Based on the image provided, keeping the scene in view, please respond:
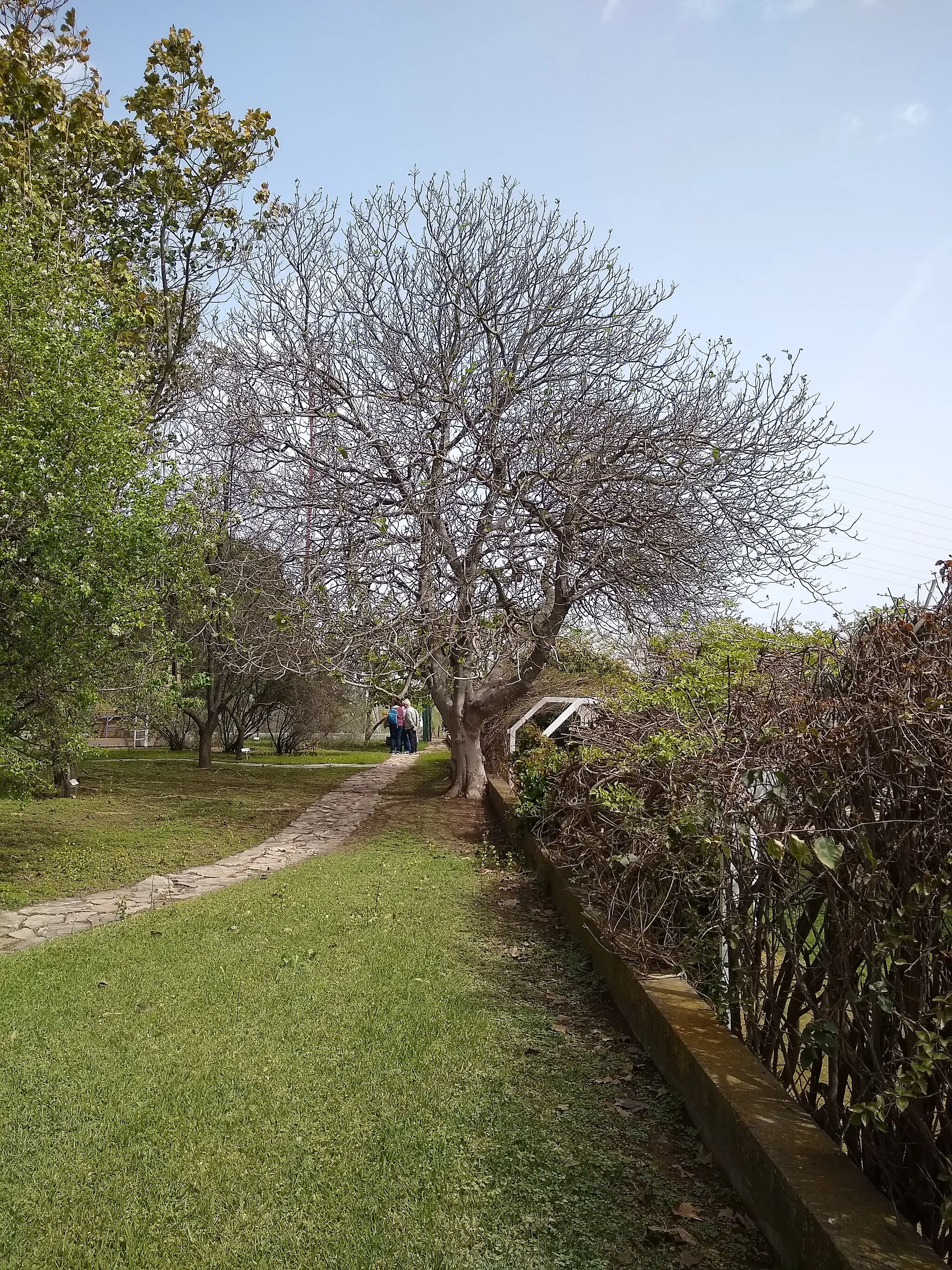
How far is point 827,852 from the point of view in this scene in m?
2.11

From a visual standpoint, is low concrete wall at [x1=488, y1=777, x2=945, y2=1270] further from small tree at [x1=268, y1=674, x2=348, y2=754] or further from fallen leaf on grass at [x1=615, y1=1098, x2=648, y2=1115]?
small tree at [x1=268, y1=674, x2=348, y2=754]

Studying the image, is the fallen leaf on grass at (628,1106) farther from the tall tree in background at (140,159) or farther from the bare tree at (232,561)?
the tall tree in background at (140,159)

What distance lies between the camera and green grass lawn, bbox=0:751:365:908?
322 inches

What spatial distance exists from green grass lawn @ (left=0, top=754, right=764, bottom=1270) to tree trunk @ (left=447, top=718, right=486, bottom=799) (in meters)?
8.99

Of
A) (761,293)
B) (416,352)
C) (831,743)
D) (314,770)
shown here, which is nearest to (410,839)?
(416,352)

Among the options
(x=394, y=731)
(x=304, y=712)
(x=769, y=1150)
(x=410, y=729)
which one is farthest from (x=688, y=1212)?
(x=394, y=731)

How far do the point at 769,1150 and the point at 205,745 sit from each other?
2002 cm

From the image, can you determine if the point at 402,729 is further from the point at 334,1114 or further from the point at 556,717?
the point at 334,1114

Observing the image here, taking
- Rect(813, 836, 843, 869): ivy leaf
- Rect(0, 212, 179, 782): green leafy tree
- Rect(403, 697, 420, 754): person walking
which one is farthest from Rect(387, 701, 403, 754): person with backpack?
Rect(813, 836, 843, 869): ivy leaf

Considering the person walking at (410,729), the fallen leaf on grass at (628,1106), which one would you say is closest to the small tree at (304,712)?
the person walking at (410,729)

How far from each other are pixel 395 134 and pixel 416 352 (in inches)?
108

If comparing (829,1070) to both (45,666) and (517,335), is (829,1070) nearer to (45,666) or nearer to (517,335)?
(45,666)

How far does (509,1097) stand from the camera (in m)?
3.38

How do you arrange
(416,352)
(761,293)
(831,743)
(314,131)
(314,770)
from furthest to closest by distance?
(314,770) < (416,352) < (314,131) < (761,293) < (831,743)
